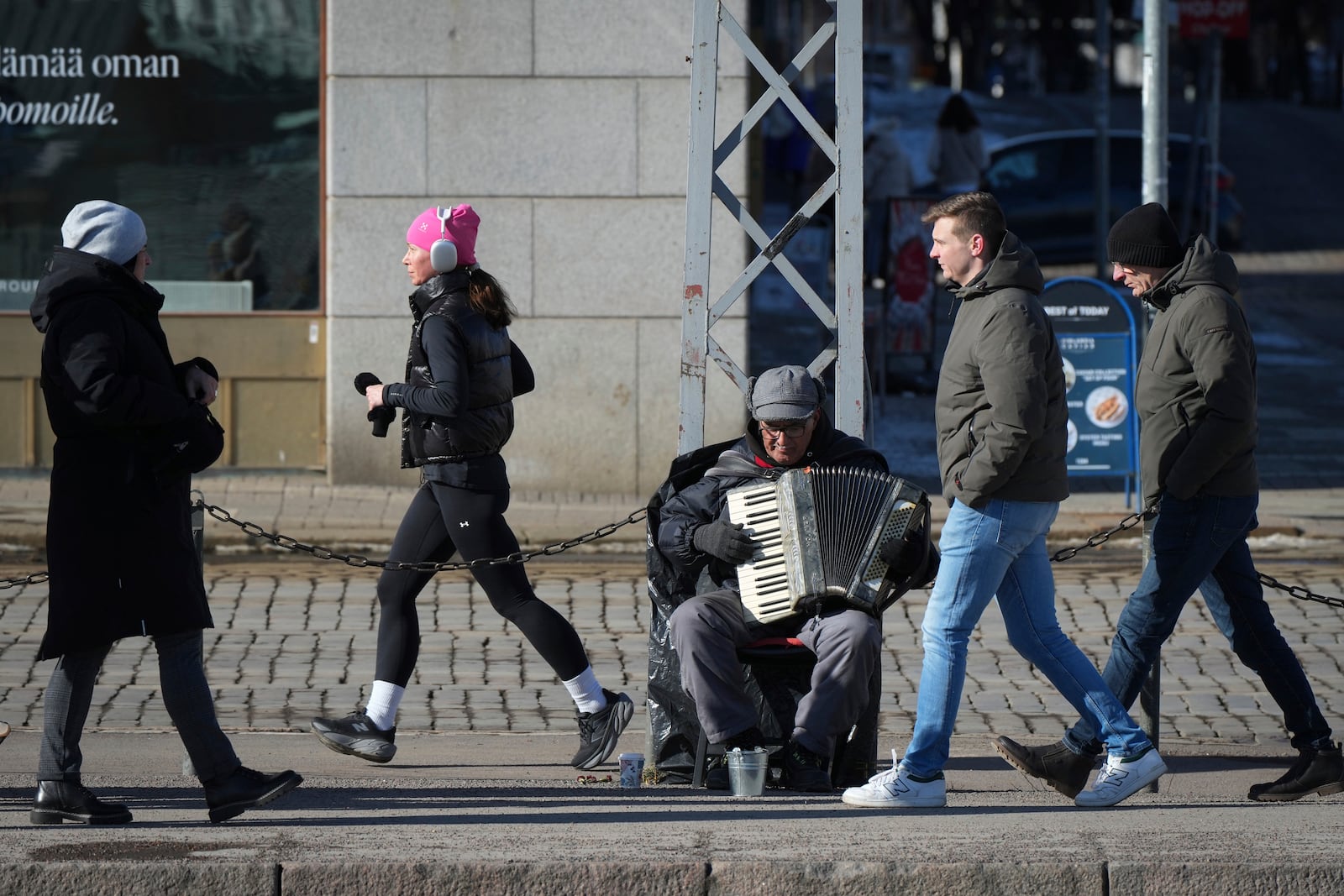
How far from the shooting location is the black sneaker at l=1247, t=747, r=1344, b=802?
561cm

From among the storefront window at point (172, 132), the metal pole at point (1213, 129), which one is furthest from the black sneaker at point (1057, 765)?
the metal pole at point (1213, 129)

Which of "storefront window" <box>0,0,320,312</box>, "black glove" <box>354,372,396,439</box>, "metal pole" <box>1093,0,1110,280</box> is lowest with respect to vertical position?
"black glove" <box>354,372,396,439</box>

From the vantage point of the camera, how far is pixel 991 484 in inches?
198

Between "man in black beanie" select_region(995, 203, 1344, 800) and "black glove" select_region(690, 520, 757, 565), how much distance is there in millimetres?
980

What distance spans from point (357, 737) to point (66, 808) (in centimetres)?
124

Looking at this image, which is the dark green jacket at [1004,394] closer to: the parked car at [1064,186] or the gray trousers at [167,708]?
the gray trousers at [167,708]

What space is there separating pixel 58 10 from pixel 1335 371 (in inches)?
449

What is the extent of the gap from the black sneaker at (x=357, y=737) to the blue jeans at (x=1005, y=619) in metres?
1.76

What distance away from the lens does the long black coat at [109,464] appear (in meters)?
4.78

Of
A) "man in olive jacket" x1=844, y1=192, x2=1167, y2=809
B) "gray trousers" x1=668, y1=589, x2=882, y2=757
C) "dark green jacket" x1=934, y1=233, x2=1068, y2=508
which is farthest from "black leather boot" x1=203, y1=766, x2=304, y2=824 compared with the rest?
"dark green jacket" x1=934, y1=233, x2=1068, y2=508

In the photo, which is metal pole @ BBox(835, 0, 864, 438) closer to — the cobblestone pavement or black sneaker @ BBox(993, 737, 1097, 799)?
black sneaker @ BBox(993, 737, 1097, 799)

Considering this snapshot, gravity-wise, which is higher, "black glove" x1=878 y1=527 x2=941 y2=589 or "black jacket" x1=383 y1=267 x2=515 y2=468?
"black jacket" x1=383 y1=267 x2=515 y2=468

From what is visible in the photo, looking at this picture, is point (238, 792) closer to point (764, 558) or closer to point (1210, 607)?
point (764, 558)

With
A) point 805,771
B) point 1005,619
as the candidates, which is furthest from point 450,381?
point 1005,619
